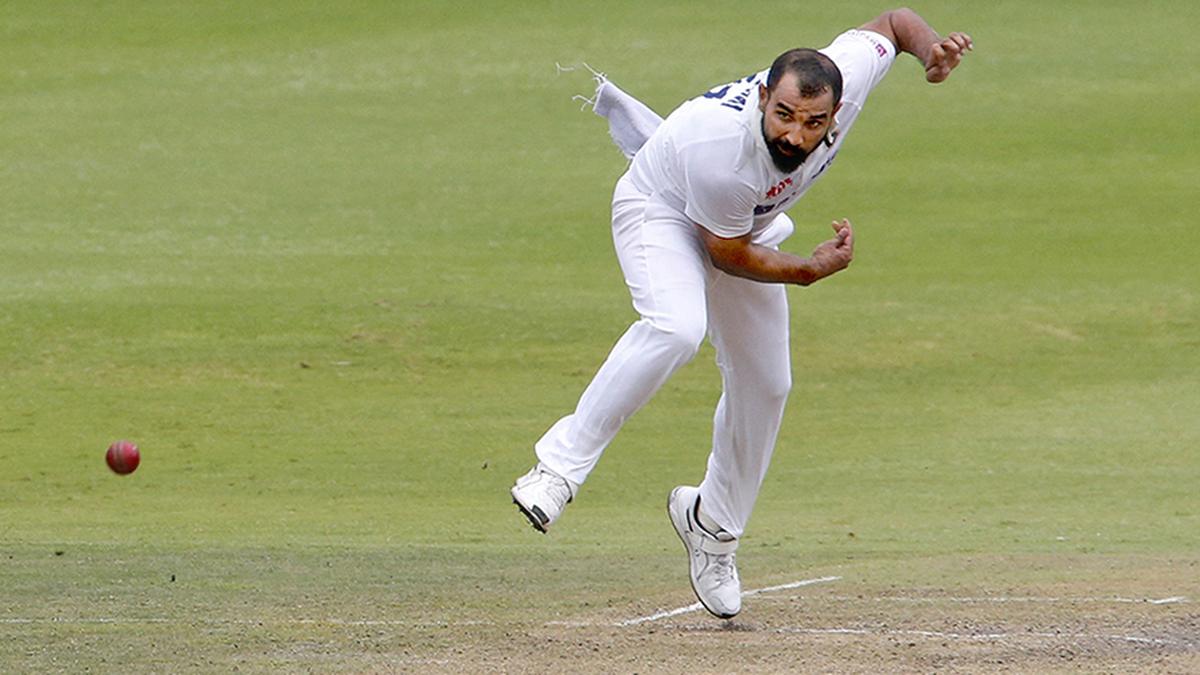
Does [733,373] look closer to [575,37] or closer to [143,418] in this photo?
[143,418]

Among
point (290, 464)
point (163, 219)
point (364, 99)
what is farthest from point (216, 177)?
point (290, 464)

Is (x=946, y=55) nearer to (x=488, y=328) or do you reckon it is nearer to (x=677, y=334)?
(x=677, y=334)

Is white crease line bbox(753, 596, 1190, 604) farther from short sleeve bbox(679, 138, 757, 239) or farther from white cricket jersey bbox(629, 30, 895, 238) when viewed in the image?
short sleeve bbox(679, 138, 757, 239)

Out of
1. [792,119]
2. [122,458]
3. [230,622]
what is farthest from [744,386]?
[122,458]

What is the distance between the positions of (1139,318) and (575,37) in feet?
38.3

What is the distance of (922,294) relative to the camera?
21.4 meters

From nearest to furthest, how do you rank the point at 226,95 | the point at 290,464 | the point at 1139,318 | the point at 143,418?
the point at 290,464 < the point at 143,418 < the point at 1139,318 < the point at 226,95

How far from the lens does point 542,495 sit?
7156 millimetres

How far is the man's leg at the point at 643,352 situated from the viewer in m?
7.29

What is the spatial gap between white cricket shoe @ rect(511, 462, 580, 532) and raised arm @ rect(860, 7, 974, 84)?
83.4 inches

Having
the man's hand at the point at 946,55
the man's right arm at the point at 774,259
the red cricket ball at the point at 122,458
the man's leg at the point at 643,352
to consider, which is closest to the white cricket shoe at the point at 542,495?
the man's leg at the point at 643,352

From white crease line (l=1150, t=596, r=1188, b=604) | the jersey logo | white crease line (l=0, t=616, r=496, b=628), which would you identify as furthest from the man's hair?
white crease line (l=1150, t=596, r=1188, b=604)

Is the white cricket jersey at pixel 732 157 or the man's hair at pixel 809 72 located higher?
the man's hair at pixel 809 72

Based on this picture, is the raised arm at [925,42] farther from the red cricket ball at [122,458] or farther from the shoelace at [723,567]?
the red cricket ball at [122,458]
